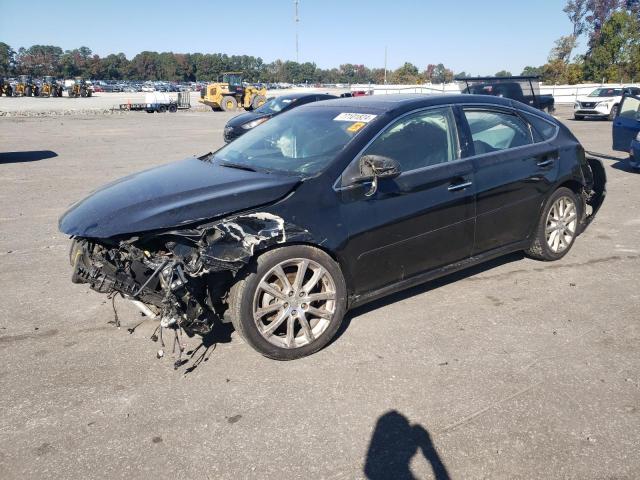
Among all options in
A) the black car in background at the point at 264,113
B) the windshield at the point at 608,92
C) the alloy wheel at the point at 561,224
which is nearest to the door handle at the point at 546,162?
the alloy wheel at the point at 561,224

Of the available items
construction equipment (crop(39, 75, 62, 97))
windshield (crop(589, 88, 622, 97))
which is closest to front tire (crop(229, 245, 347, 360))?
windshield (crop(589, 88, 622, 97))

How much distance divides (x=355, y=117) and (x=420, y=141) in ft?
1.76

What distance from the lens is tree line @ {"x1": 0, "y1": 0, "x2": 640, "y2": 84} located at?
178ft

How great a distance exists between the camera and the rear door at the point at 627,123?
987 cm

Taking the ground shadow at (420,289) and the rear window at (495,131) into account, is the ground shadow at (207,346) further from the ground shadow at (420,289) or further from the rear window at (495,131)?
the rear window at (495,131)

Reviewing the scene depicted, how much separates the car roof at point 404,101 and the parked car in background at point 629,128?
6.33 meters

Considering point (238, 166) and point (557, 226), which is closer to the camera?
point (238, 166)

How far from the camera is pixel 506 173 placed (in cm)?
456

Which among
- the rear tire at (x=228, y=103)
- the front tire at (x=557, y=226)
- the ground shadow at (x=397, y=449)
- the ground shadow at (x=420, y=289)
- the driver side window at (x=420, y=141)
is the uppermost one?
the driver side window at (x=420, y=141)

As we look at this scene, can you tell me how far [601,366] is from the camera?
3.41m

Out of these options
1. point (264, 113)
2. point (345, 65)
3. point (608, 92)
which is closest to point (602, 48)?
point (608, 92)

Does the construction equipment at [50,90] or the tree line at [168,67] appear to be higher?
the tree line at [168,67]

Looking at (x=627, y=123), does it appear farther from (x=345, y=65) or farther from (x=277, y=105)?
(x=345, y=65)

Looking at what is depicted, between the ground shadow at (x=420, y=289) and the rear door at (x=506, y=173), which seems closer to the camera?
the ground shadow at (x=420, y=289)
